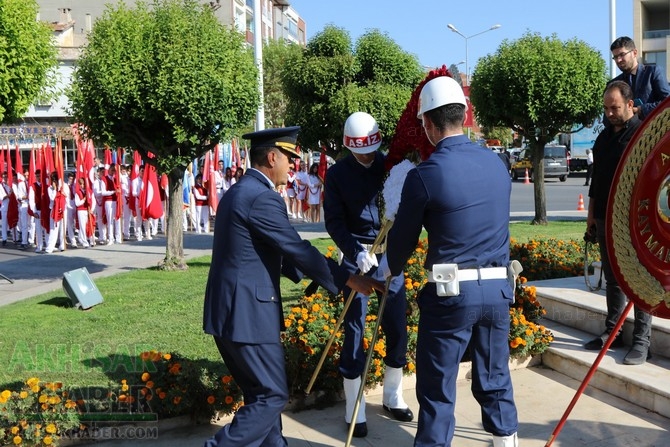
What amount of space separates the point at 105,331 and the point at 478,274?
4.94m

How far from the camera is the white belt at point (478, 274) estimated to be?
353 cm

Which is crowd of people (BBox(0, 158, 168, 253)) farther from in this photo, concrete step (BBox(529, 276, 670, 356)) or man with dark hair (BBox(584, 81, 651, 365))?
man with dark hair (BBox(584, 81, 651, 365))

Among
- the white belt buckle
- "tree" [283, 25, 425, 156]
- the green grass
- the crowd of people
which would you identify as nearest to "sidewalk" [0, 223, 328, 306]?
the crowd of people

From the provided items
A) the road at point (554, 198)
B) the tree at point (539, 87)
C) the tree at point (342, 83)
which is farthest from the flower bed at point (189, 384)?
the road at point (554, 198)

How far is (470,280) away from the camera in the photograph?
3.54 m

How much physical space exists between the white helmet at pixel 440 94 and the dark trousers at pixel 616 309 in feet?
7.01

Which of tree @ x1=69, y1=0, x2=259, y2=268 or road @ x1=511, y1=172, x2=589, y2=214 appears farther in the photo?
road @ x1=511, y1=172, x2=589, y2=214

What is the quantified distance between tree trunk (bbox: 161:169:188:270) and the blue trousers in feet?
27.8

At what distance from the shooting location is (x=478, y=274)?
3.55m

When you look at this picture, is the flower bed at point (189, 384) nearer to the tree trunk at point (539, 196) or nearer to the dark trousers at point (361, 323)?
the dark trousers at point (361, 323)

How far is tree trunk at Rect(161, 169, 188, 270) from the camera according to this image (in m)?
11.6

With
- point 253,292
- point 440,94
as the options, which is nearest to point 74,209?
point 253,292

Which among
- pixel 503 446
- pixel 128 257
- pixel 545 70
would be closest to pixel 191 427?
pixel 503 446

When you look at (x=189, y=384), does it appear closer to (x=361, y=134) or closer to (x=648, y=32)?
(x=361, y=134)
